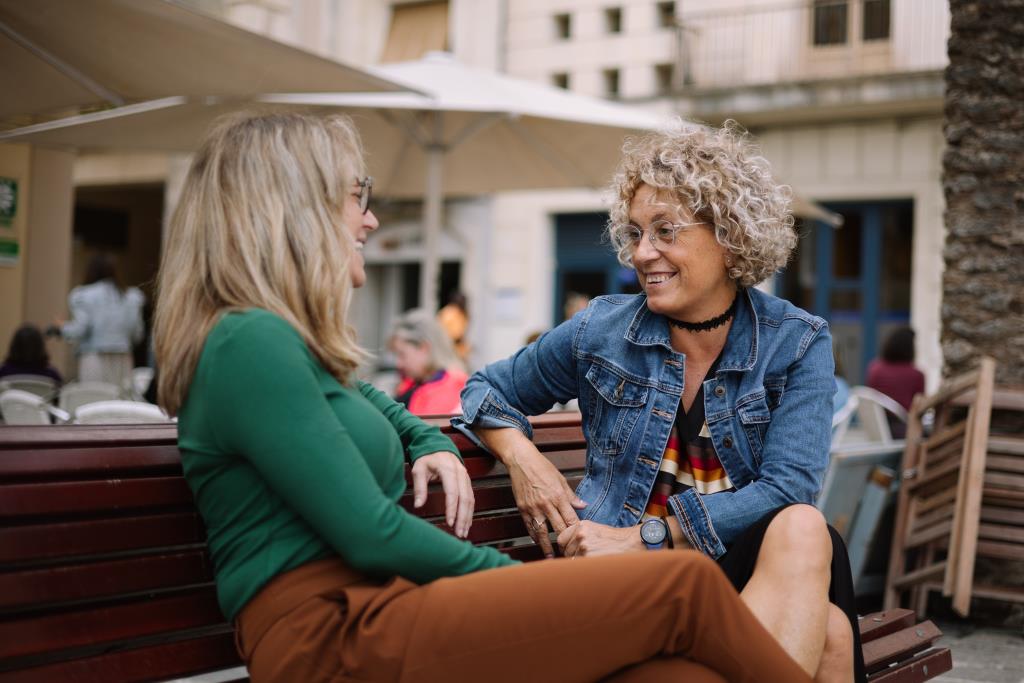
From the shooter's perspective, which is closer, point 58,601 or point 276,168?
point 58,601

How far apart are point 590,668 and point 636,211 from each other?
4.28 feet

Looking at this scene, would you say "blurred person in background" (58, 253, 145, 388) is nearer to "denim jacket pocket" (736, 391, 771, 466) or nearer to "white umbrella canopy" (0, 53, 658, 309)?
"white umbrella canopy" (0, 53, 658, 309)

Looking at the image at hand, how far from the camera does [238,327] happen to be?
6.47 ft

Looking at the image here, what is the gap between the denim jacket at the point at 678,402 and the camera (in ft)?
Result: 8.85

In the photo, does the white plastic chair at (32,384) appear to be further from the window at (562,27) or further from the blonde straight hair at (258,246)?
the window at (562,27)

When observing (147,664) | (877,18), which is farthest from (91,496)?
(877,18)

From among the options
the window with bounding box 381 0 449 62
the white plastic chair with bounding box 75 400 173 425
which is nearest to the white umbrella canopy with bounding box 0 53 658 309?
the white plastic chair with bounding box 75 400 173 425

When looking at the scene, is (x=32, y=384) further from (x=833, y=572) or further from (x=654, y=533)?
(x=833, y=572)

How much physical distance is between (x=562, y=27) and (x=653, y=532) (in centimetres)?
1760

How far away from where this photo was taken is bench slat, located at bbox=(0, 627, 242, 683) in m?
2.01

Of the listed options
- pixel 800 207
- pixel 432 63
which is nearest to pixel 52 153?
pixel 432 63

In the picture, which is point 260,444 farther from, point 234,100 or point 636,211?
point 234,100

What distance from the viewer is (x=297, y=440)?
1.94m

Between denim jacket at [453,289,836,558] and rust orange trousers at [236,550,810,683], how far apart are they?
0.64 metres
